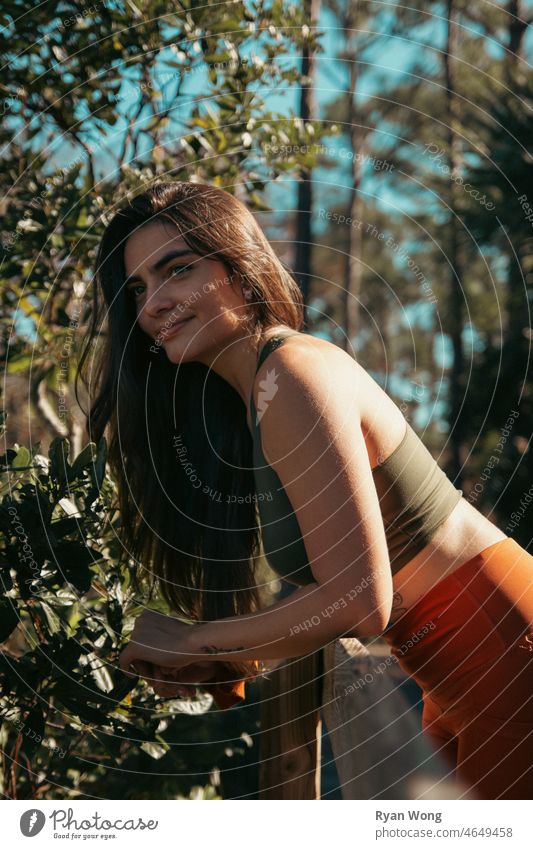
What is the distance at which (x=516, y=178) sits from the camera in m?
4.02

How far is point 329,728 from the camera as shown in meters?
1.36

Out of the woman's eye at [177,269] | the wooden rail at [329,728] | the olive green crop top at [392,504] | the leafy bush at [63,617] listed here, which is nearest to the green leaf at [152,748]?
the leafy bush at [63,617]

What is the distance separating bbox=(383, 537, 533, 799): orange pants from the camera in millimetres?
1140

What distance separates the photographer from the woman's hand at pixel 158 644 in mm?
1150

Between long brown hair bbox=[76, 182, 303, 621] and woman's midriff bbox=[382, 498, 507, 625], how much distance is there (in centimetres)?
27

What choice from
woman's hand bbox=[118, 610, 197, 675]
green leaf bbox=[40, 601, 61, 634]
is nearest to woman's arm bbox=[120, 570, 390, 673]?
woman's hand bbox=[118, 610, 197, 675]

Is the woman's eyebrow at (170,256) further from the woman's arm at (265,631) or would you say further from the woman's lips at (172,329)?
the woman's arm at (265,631)

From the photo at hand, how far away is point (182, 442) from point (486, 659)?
0.57 metres

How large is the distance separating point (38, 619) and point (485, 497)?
5.12 m

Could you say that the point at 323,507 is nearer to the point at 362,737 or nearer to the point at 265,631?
the point at 265,631

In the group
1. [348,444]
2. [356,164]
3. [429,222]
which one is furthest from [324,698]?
[429,222]

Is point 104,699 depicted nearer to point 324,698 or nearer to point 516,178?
point 324,698
